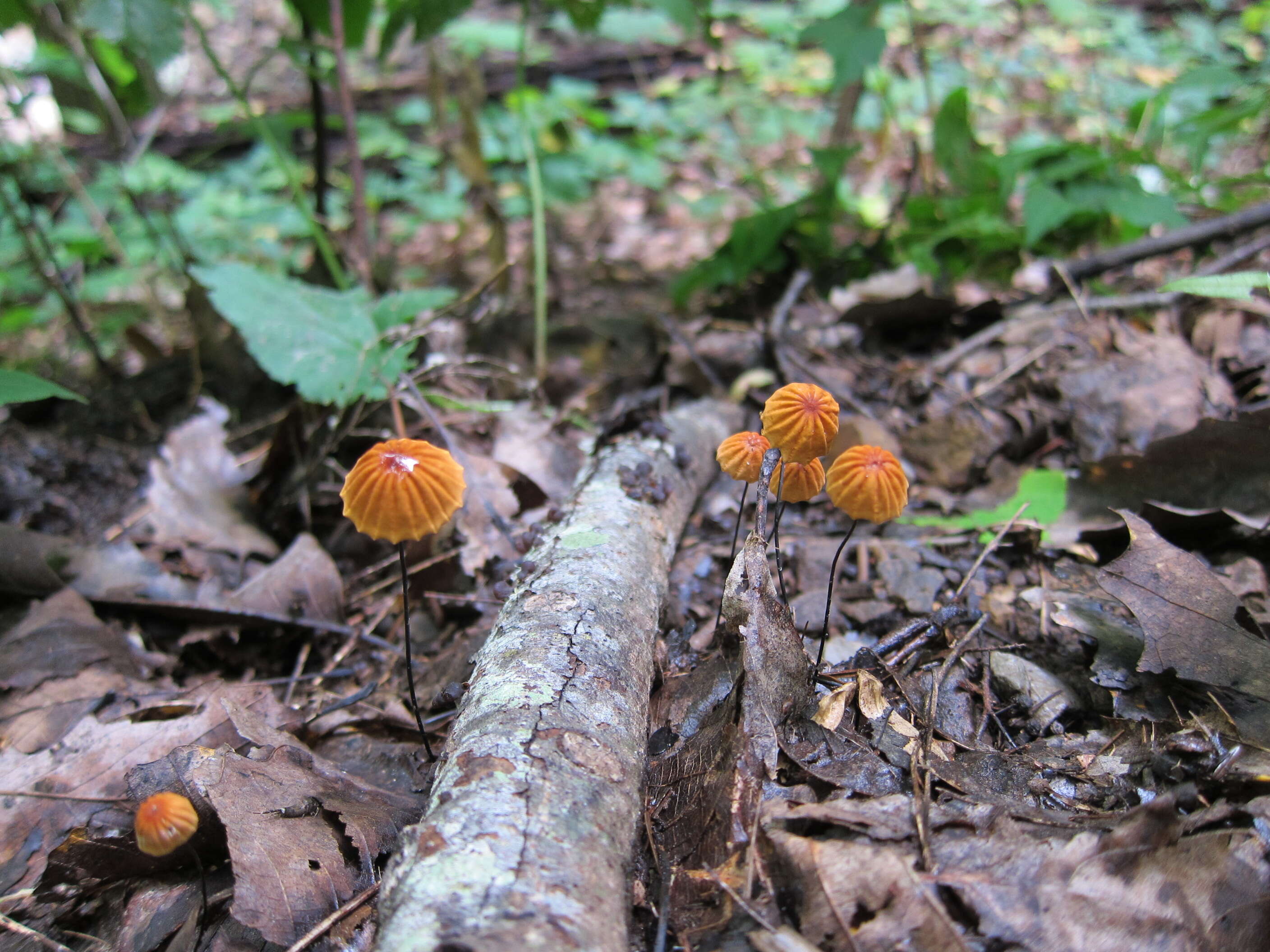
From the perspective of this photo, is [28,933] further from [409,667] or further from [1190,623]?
[1190,623]

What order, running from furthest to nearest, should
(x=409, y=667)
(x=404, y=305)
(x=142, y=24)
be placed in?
1. (x=404, y=305)
2. (x=142, y=24)
3. (x=409, y=667)

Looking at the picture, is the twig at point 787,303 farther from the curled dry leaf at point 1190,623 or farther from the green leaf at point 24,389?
the green leaf at point 24,389

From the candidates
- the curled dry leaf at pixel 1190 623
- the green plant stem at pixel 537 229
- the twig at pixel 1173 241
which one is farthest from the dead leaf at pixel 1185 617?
the green plant stem at pixel 537 229

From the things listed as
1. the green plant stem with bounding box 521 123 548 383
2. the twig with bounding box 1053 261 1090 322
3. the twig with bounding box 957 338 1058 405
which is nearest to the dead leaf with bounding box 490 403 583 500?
the green plant stem with bounding box 521 123 548 383

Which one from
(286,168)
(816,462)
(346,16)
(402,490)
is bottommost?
(816,462)

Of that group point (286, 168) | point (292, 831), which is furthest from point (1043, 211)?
point (292, 831)

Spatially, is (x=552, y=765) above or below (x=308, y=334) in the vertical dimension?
below

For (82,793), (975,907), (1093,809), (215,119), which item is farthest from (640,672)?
(215,119)

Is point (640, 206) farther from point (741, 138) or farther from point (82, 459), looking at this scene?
point (82, 459)
